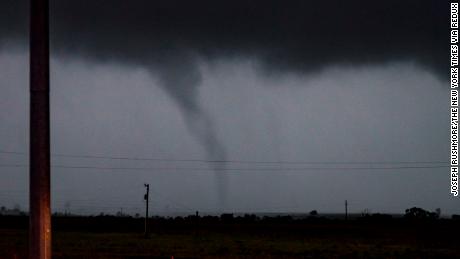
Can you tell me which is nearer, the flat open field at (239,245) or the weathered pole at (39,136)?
the weathered pole at (39,136)

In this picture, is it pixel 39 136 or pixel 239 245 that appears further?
pixel 239 245

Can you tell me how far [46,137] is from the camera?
231 inches

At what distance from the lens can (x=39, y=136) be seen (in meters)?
5.83

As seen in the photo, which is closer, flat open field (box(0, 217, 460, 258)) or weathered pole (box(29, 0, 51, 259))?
weathered pole (box(29, 0, 51, 259))

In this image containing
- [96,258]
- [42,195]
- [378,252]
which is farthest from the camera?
[378,252]

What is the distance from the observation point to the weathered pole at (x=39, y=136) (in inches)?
228

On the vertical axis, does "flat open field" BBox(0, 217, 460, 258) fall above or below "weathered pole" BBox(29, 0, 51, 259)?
below

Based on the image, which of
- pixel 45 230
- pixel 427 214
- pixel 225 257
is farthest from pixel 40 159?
pixel 427 214

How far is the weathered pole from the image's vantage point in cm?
580

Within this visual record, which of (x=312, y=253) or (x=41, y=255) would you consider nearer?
(x=41, y=255)

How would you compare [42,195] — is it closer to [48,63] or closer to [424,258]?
[48,63]

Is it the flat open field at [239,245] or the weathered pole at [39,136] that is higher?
the weathered pole at [39,136]

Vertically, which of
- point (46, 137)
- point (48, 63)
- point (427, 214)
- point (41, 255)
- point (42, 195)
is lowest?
point (427, 214)

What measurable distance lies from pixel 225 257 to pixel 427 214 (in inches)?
5812
